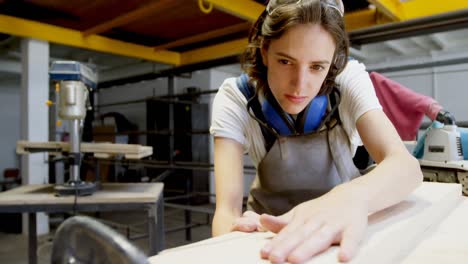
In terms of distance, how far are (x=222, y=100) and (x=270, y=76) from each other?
0.18 metres

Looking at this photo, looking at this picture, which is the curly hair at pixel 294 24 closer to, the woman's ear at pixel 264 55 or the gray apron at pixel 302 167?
the woman's ear at pixel 264 55

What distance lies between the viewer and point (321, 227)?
1.38 ft

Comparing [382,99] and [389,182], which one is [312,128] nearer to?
[389,182]

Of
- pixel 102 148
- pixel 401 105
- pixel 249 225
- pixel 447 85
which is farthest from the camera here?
pixel 447 85

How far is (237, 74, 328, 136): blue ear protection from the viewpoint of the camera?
34.9 inches

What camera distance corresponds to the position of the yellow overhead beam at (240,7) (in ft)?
7.46

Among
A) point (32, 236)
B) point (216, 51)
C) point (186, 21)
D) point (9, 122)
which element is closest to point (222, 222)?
point (32, 236)

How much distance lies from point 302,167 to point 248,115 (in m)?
0.21

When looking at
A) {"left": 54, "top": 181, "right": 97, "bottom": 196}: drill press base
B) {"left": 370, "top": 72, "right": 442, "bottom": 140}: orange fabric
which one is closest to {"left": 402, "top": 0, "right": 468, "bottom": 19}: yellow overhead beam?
{"left": 370, "top": 72, "right": 442, "bottom": 140}: orange fabric

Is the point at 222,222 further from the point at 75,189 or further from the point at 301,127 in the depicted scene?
the point at 75,189

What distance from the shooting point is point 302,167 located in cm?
Result: 93

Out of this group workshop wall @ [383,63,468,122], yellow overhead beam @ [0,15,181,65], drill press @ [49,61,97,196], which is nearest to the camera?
drill press @ [49,61,97,196]

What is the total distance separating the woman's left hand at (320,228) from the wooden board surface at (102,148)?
1274mm

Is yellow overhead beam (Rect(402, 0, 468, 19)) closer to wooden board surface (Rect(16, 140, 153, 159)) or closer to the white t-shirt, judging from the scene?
the white t-shirt
